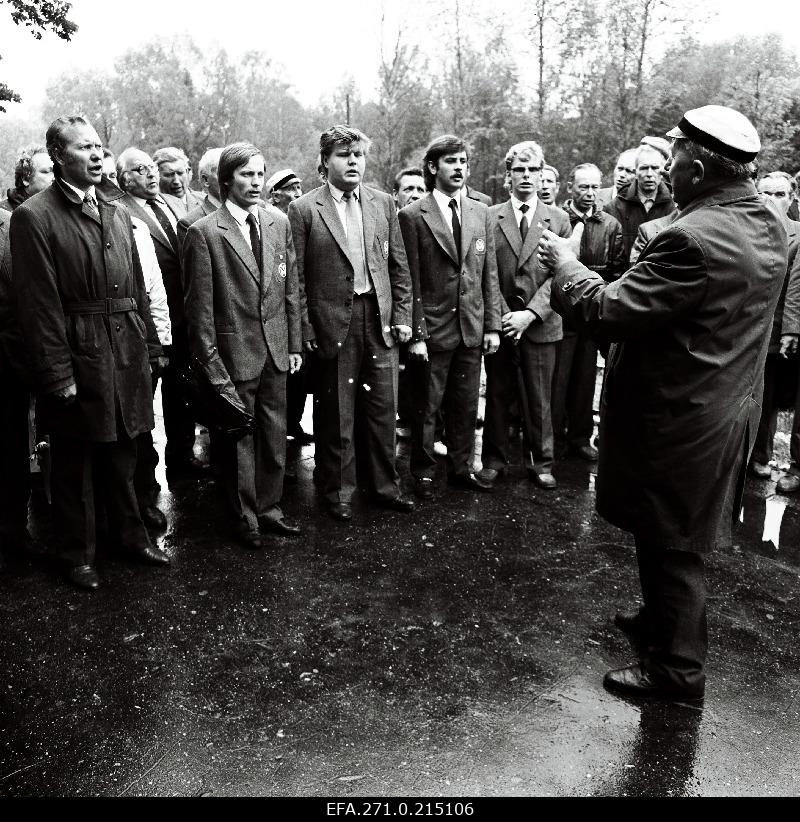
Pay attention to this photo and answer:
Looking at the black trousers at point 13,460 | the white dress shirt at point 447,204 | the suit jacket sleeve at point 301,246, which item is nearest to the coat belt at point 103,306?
the black trousers at point 13,460

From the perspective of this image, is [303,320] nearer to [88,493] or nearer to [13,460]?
[88,493]

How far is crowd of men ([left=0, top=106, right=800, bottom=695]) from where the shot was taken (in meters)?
4.11

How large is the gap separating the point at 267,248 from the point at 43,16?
247 cm

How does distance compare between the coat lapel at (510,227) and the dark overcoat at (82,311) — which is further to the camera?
the coat lapel at (510,227)

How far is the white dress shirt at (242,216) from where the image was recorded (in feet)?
15.4

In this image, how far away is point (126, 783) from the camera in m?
2.76

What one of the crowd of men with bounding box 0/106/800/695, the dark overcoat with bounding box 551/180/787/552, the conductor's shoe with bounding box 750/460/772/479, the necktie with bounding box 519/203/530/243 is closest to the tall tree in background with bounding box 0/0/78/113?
the crowd of men with bounding box 0/106/800/695

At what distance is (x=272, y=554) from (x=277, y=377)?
1066mm

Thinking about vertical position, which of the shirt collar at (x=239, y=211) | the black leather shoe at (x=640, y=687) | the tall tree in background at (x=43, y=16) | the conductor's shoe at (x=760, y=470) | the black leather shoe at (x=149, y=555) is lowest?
the conductor's shoe at (x=760, y=470)

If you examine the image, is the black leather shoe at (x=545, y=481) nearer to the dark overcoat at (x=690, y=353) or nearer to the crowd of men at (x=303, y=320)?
the crowd of men at (x=303, y=320)

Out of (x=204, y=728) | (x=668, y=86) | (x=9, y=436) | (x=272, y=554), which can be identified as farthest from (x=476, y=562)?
(x=668, y=86)

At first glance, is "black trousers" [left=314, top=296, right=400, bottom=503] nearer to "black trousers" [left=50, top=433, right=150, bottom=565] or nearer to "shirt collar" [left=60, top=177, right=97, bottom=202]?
"black trousers" [left=50, top=433, right=150, bottom=565]

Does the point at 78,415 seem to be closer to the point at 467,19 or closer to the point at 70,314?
the point at 70,314

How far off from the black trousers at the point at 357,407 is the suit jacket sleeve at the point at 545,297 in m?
1.18
